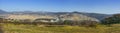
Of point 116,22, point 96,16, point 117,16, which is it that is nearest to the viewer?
point 116,22

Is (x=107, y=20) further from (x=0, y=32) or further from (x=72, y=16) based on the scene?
(x=0, y=32)

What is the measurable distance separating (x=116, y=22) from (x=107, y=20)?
865mm

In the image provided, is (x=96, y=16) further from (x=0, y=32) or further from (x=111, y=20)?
(x=0, y=32)

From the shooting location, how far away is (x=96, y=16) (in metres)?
34.3

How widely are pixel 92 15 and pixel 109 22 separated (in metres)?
12.3

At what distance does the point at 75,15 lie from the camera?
1462 inches

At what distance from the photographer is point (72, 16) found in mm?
36219

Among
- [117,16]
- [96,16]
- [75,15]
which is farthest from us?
[75,15]

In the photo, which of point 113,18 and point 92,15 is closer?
point 113,18

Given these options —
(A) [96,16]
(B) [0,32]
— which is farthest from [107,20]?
(B) [0,32]

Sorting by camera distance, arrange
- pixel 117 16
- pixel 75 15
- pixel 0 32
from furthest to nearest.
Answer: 1. pixel 75 15
2. pixel 117 16
3. pixel 0 32

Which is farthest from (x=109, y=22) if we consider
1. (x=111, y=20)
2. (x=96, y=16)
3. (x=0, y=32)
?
(x=0, y=32)

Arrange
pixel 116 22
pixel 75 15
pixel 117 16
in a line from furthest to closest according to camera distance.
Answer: pixel 75 15, pixel 117 16, pixel 116 22

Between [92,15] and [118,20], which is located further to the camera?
[92,15]
